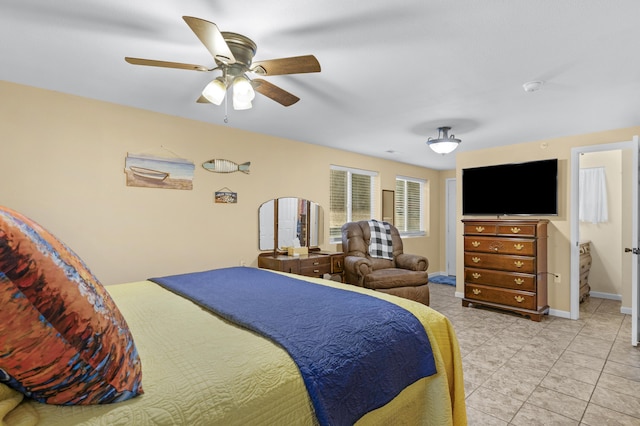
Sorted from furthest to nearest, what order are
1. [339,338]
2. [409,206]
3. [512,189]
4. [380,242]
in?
[409,206] → [380,242] → [512,189] → [339,338]

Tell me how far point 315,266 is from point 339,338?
9.04 feet

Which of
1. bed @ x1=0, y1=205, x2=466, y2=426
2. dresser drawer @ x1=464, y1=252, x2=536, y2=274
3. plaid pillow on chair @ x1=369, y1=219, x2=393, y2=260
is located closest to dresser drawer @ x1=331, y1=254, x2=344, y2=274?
plaid pillow on chair @ x1=369, y1=219, x2=393, y2=260

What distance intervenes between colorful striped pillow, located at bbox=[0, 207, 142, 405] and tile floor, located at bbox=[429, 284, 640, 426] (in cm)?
→ 208

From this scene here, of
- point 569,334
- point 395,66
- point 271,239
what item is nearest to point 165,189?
point 271,239

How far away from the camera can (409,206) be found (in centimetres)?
643

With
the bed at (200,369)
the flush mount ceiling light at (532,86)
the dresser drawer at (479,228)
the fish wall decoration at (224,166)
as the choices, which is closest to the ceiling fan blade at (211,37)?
the bed at (200,369)

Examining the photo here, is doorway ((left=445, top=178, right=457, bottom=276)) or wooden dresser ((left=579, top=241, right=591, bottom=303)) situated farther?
doorway ((left=445, top=178, right=457, bottom=276))

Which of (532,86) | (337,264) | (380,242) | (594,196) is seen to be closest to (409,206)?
(380,242)

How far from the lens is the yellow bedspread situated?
78cm

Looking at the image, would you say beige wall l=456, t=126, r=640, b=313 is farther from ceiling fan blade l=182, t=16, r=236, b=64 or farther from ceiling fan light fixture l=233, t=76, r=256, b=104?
ceiling fan blade l=182, t=16, r=236, b=64

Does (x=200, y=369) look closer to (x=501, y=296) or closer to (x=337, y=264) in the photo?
(x=337, y=264)

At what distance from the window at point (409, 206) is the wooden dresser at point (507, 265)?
1.80 m

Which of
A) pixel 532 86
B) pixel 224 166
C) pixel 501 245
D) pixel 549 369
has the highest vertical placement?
pixel 532 86

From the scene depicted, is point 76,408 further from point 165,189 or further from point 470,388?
point 165,189
